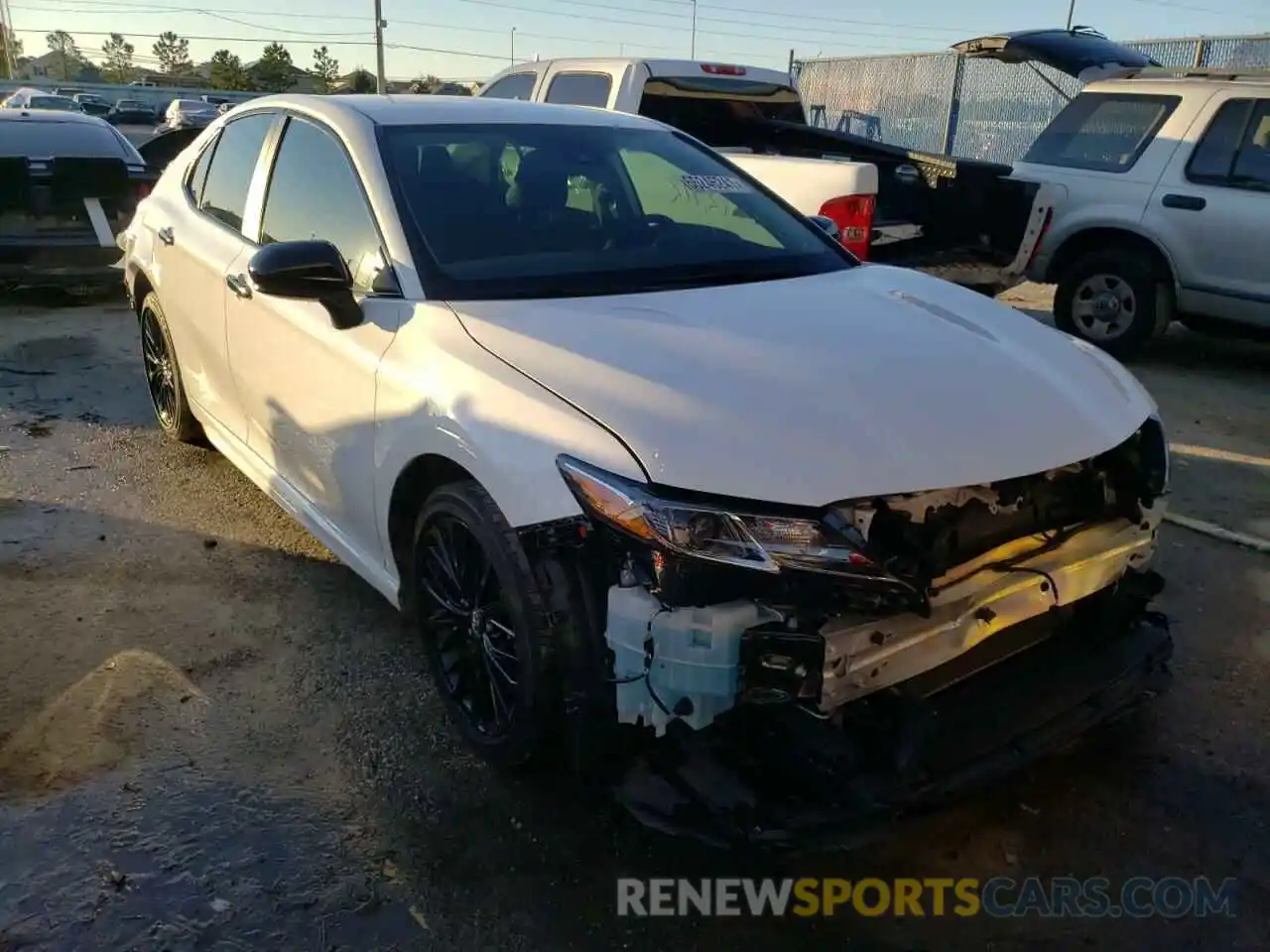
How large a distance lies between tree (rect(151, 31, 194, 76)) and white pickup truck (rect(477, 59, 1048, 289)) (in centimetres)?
10695

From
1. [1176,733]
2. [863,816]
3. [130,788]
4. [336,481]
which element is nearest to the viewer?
[863,816]

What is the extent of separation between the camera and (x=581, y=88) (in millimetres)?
8047

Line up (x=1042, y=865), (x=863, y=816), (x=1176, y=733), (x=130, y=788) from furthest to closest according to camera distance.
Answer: (x=1176, y=733) < (x=130, y=788) < (x=1042, y=865) < (x=863, y=816)

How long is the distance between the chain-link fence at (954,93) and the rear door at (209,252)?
10203 mm

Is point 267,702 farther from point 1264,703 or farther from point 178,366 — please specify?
point 1264,703

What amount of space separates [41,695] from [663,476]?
227 cm

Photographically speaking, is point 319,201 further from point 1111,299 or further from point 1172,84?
point 1172,84

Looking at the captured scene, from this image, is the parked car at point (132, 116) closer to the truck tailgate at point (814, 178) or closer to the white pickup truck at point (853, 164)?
the white pickup truck at point (853, 164)

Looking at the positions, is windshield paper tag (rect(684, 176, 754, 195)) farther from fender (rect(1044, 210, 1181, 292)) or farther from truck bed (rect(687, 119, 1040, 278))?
fender (rect(1044, 210, 1181, 292))

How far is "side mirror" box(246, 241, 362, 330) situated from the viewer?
3.03m

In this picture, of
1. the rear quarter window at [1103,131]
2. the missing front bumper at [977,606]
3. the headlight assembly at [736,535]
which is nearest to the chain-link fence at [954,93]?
the rear quarter window at [1103,131]

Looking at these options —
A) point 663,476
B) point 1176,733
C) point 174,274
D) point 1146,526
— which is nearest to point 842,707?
point 663,476

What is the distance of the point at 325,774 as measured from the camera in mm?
2961

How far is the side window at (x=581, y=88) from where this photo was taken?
307 inches
